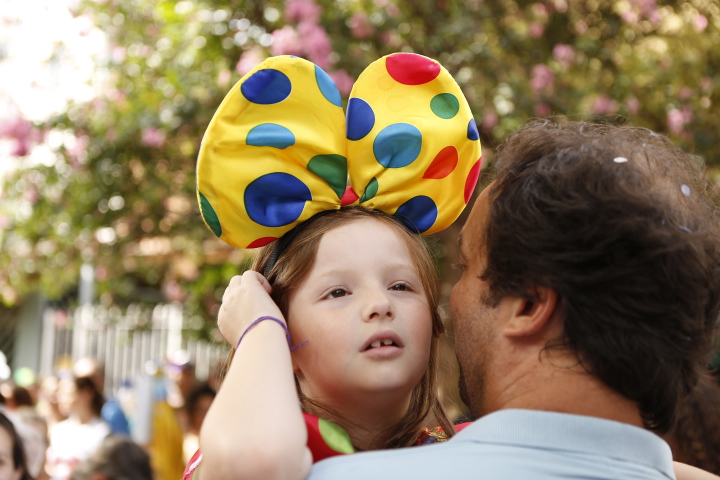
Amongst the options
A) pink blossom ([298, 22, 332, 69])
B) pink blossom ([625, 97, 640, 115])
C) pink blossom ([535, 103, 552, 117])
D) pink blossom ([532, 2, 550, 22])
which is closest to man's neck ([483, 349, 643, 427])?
pink blossom ([298, 22, 332, 69])

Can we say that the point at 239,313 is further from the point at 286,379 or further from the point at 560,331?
the point at 560,331

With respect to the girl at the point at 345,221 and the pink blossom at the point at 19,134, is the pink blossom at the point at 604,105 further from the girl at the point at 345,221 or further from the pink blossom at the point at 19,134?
the pink blossom at the point at 19,134

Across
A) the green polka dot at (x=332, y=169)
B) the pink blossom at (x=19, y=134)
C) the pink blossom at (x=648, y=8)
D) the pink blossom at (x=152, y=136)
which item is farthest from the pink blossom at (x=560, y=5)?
A: the green polka dot at (x=332, y=169)

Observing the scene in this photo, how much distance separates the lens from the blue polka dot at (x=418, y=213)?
205cm

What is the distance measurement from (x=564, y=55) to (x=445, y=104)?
448 centimetres

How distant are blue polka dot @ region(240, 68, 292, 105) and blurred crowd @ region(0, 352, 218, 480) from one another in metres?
2.20

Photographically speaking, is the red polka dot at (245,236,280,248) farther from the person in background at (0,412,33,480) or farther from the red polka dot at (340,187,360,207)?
the person in background at (0,412,33,480)

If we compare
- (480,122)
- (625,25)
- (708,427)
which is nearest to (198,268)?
(480,122)

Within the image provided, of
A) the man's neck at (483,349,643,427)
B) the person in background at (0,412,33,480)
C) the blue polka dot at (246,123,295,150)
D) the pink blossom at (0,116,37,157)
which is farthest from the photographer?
the pink blossom at (0,116,37,157)

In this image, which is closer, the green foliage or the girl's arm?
the girl's arm

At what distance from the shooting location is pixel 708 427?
275cm

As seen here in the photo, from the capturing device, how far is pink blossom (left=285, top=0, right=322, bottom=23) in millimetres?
5402

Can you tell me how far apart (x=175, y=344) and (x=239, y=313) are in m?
10.6

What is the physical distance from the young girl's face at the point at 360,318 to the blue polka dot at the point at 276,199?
0.36 feet
